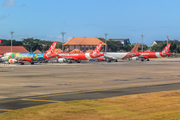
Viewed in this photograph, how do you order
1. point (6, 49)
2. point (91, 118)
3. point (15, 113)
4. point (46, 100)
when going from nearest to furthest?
point (91, 118), point (15, 113), point (46, 100), point (6, 49)

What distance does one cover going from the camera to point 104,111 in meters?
15.1

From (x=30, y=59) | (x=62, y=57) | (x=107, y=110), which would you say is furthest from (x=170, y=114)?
(x=62, y=57)

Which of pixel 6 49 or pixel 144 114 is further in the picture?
pixel 6 49

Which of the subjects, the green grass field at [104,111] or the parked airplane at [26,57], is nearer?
the green grass field at [104,111]

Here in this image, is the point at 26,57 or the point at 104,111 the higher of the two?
the point at 26,57

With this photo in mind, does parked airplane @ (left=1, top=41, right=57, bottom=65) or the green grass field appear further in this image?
parked airplane @ (left=1, top=41, right=57, bottom=65)

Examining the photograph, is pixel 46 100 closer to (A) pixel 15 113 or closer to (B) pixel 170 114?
(A) pixel 15 113

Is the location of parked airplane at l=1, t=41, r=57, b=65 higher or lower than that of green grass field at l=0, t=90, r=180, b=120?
higher

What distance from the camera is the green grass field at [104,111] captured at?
13.6m

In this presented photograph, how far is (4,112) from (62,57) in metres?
88.3

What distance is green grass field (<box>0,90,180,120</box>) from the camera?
1357 cm

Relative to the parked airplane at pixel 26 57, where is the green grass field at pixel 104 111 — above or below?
below

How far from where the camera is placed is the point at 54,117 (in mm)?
13656

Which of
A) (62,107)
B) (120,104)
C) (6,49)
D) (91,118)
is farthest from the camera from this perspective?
(6,49)
